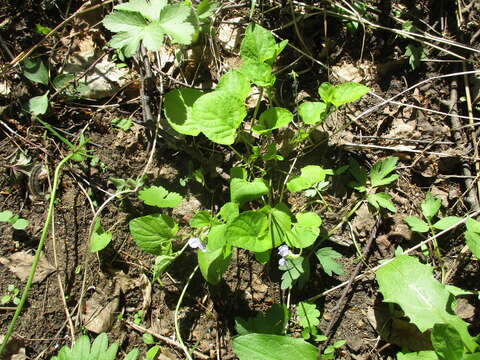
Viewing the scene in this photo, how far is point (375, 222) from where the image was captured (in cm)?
224

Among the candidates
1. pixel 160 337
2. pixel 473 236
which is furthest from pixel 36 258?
pixel 473 236

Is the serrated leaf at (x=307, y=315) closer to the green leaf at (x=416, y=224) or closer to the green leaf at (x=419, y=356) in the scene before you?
the green leaf at (x=419, y=356)

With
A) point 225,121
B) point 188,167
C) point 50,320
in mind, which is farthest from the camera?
point 188,167

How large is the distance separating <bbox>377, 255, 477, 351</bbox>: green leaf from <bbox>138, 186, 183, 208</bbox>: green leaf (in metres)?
1.09

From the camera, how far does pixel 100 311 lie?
83.7 inches

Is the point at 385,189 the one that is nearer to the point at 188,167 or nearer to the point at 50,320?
the point at 188,167

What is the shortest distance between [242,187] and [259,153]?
0.95 ft

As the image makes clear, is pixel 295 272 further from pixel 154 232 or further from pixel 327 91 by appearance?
pixel 327 91

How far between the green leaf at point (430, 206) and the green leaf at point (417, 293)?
0.93ft

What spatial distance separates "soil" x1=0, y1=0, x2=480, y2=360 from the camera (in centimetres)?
214

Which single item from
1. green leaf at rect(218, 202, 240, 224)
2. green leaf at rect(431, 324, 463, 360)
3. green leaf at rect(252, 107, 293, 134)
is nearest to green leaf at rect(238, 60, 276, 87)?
green leaf at rect(252, 107, 293, 134)

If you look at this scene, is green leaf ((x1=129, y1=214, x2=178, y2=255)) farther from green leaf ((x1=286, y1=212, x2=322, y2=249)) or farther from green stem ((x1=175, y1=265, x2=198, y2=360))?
green leaf ((x1=286, y1=212, x2=322, y2=249))

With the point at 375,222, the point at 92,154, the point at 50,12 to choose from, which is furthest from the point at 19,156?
the point at 375,222

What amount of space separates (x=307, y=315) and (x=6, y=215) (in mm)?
1658
